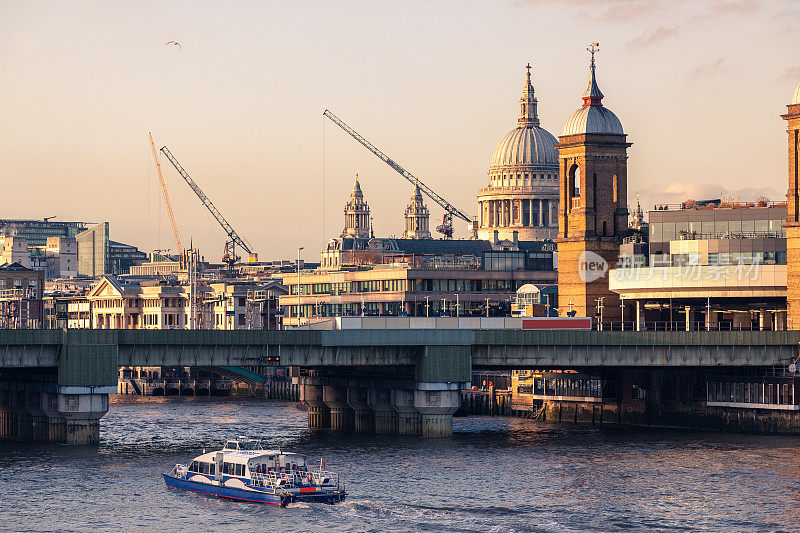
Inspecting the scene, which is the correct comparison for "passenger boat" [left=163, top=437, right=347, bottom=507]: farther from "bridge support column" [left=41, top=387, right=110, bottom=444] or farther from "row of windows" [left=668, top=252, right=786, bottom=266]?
"row of windows" [left=668, top=252, right=786, bottom=266]

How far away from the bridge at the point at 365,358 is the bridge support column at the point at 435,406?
0.10 metres

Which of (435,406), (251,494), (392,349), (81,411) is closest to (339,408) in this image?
(392,349)

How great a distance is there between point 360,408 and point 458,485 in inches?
1965

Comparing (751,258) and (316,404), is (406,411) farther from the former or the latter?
(751,258)

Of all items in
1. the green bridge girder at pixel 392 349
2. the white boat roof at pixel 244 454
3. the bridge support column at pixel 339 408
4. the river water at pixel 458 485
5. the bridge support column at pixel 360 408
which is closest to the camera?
the river water at pixel 458 485

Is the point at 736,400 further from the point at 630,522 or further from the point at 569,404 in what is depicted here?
the point at 630,522

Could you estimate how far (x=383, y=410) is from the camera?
171750 millimetres

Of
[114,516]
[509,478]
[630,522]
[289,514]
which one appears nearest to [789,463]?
[509,478]

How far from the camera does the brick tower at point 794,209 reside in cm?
18250

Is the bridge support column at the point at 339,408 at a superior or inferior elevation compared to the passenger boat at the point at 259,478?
superior

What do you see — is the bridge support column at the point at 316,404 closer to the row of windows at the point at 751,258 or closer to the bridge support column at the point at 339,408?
the bridge support column at the point at 339,408

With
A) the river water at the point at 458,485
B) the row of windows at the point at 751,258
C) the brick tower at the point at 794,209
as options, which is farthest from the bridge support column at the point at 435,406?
the row of windows at the point at 751,258

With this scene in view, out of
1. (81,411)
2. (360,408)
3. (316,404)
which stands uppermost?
(81,411)

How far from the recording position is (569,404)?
194375 millimetres
